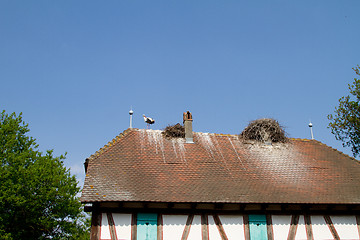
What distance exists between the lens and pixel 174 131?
16875 millimetres

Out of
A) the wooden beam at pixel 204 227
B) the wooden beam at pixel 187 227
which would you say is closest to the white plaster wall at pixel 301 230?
the wooden beam at pixel 204 227

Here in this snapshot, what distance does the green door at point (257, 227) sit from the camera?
12.8 meters

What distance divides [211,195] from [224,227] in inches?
49.6

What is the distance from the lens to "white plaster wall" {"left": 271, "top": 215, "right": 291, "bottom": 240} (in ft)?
42.4

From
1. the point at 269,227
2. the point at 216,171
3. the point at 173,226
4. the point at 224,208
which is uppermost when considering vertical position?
the point at 216,171

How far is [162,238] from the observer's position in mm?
12258

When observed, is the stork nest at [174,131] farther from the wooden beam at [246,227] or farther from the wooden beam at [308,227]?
the wooden beam at [308,227]

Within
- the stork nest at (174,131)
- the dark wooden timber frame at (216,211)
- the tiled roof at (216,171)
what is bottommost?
the dark wooden timber frame at (216,211)

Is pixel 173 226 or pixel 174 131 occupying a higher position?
pixel 174 131

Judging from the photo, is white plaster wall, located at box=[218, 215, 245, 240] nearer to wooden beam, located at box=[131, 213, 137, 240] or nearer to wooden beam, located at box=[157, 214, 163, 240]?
wooden beam, located at box=[157, 214, 163, 240]

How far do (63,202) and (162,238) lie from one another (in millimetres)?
12669

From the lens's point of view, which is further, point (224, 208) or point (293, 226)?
point (293, 226)

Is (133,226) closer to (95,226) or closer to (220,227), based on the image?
(95,226)

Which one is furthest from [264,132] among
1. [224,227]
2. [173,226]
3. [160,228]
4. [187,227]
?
[160,228]
